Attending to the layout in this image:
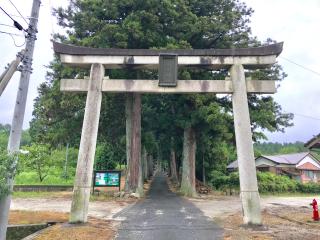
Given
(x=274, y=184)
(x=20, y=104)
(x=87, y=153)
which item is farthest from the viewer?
(x=274, y=184)

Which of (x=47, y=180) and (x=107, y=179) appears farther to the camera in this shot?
(x=47, y=180)

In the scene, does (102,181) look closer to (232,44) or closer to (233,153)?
(232,44)

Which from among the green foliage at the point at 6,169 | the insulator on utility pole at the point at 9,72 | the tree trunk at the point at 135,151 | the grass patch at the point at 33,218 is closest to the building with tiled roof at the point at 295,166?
the tree trunk at the point at 135,151

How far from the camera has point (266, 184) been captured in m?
33.8

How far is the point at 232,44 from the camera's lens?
79.7ft

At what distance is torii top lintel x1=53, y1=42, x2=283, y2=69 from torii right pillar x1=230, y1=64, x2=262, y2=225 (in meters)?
0.52

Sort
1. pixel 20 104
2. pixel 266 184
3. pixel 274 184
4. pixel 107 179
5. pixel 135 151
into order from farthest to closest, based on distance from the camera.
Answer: pixel 274 184 < pixel 266 184 < pixel 107 179 < pixel 135 151 < pixel 20 104

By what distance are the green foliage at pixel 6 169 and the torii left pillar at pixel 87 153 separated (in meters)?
3.69

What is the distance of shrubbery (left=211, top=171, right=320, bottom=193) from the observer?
107ft

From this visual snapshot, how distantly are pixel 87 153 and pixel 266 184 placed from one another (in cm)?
2655

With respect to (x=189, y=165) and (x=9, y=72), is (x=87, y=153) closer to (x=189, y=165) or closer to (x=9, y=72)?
(x=9, y=72)

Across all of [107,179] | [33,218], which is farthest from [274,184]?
[33,218]

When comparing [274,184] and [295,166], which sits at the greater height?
[295,166]

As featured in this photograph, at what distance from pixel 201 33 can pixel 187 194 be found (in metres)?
12.3
